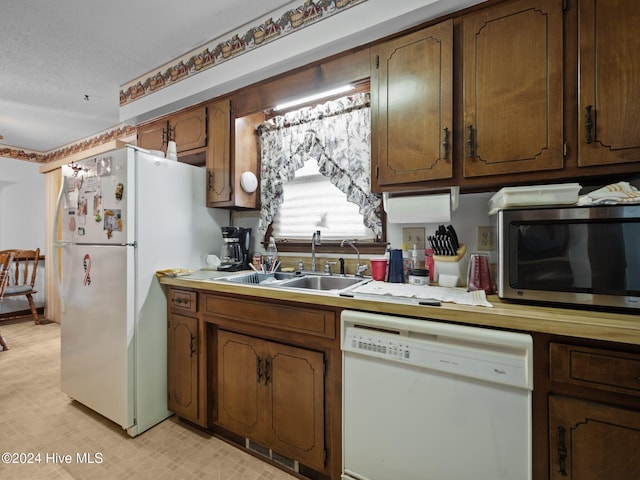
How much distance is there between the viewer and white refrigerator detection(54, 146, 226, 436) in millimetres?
1731

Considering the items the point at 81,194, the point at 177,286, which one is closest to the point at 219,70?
the point at 81,194

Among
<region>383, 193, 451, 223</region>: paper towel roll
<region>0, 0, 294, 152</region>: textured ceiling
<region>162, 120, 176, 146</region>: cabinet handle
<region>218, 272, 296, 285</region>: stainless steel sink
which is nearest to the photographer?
<region>383, 193, 451, 223</region>: paper towel roll

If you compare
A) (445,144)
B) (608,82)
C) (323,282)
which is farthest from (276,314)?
(608,82)

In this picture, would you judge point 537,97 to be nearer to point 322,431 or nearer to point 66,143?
point 322,431

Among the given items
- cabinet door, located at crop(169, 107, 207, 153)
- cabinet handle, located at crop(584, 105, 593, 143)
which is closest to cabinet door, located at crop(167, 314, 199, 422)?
cabinet door, located at crop(169, 107, 207, 153)

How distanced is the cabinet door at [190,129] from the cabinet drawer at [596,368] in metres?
2.36

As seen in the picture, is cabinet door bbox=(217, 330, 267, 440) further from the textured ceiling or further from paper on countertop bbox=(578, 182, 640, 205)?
the textured ceiling

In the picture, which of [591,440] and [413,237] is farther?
[413,237]

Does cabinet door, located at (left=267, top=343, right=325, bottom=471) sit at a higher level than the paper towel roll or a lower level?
lower

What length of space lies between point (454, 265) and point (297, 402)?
1.02 metres

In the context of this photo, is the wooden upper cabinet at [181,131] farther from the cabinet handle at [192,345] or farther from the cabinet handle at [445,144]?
the cabinet handle at [445,144]

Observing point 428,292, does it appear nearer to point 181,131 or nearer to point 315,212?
point 315,212

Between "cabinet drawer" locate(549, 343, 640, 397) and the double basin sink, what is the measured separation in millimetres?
985

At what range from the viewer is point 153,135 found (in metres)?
2.50
